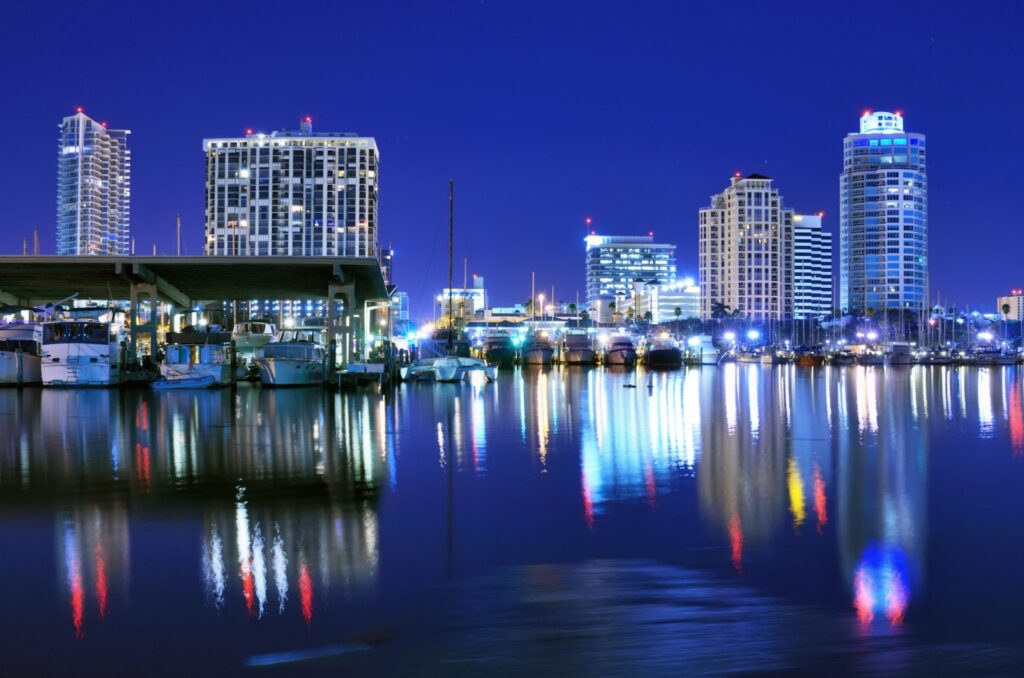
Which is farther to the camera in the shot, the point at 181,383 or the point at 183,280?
the point at 183,280

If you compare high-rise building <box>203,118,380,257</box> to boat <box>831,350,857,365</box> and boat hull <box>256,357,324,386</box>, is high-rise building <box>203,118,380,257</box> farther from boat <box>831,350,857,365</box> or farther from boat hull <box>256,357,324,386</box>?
boat hull <box>256,357,324,386</box>

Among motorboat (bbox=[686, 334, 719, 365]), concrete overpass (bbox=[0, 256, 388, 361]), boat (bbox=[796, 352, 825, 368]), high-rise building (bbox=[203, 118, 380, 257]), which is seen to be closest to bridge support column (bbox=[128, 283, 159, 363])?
concrete overpass (bbox=[0, 256, 388, 361])

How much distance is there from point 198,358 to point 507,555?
3989 cm

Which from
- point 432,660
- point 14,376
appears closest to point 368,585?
point 432,660

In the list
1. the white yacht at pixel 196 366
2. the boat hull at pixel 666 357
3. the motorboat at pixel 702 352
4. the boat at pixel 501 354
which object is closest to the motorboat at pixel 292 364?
the white yacht at pixel 196 366

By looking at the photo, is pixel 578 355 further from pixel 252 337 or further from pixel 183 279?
pixel 183 279

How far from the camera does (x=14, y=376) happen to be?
1813 inches

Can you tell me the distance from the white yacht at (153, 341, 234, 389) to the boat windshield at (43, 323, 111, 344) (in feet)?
10.1

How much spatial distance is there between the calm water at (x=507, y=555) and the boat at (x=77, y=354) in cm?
2374

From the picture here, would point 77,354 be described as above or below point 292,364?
above

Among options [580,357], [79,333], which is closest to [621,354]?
[580,357]

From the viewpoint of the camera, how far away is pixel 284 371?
1727 inches

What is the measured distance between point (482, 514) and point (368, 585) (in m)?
3.81

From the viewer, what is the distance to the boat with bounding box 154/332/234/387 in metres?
42.6
